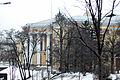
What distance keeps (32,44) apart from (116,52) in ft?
21.6

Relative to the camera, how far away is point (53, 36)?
18812 millimetres

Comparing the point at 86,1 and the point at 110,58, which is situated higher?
the point at 86,1

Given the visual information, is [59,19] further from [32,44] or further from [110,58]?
[110,58]

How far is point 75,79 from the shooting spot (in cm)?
1267

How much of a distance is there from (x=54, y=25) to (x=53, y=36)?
1.26 metres

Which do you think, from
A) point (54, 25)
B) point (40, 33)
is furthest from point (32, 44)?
point (54, 25)

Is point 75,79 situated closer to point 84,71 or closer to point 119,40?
point 84,71

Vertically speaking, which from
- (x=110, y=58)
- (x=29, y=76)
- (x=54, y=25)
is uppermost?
(x=54, y=25)

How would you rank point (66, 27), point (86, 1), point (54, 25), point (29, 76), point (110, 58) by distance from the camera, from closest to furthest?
point (86, 1) < point (110, 58) < point (66, 27) < point (29, 76) < point (54, 25)

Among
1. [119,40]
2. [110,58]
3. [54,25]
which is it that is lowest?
[110,58]

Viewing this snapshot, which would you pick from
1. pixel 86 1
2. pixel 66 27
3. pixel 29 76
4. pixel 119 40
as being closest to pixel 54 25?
pixel 66 27

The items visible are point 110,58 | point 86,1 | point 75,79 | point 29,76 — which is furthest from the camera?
point 29,76

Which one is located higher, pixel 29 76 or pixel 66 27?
pixel 66 27

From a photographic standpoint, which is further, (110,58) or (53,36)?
(53,36)
